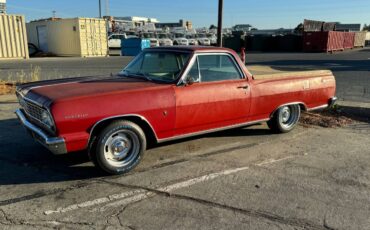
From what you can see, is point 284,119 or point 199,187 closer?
point 199,187

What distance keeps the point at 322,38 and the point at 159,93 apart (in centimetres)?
3601

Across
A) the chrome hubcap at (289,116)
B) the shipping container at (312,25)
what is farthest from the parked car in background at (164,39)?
the chrome hubcap at (289,116)

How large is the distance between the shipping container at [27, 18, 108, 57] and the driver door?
25.0 meters

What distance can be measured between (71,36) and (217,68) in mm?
26468

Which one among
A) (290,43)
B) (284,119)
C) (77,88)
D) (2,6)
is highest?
(2,6)

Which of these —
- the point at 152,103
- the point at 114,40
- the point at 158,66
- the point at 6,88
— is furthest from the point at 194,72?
the point at 114,40

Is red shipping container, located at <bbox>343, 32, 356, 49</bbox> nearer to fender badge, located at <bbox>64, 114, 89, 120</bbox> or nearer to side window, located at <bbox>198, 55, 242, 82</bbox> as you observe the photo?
side window, located at <bbox>198, 55, 242, 82</bbox>

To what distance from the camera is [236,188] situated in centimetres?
425

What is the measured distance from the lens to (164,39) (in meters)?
38.8

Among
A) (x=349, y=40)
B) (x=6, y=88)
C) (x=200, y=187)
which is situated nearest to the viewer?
(x=200, y=187)

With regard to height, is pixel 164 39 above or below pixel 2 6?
below

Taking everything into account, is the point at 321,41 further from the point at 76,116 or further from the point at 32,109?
the point at 76,116

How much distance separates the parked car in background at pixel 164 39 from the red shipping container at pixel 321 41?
46.6 feet

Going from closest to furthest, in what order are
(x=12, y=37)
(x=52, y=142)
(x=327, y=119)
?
(x=52, y=142) → (x=327, y=119) → (x=12, y=37)
